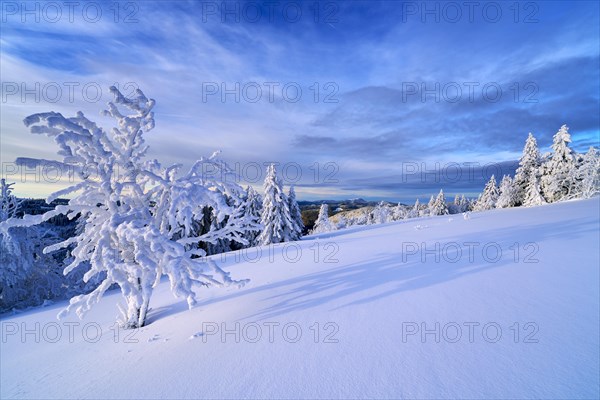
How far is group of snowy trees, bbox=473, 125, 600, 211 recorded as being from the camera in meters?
25.4

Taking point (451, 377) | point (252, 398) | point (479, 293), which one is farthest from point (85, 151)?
point (479, 293)

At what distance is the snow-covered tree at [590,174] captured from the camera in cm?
2434

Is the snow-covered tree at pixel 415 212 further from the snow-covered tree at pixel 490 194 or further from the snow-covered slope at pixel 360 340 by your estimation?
the snow-covered slope at pixel 360 340

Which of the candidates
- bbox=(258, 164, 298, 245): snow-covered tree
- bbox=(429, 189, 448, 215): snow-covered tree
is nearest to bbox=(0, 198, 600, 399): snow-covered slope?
bbox=(258, 164, 298, 245): snow-covered tree

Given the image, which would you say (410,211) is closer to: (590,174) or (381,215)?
(381,215)

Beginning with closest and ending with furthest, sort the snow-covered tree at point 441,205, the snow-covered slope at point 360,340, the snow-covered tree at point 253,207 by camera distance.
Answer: the snow-covered slope at point 360,340
the snow-covered tree at point 253,207
the snow-covered tree at point 441,205

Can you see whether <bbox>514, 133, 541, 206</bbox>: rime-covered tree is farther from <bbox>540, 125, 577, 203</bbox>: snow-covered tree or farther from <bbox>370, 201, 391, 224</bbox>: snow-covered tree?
<bbox>370, 201, 391, 224</bbox>: snow-covered tree

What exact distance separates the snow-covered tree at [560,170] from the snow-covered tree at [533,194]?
1.13 m

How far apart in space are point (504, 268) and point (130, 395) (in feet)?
21.7

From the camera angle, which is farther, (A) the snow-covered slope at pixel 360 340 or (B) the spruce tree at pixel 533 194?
(B) the spruce tree at pixel 533 194

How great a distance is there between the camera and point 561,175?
30125 mm

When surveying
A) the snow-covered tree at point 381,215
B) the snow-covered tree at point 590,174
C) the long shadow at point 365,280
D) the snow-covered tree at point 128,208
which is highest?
the snow-covered tree at point 590,174

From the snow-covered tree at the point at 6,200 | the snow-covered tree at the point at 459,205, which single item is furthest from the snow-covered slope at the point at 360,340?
the snow-covered tree at the point at 459,205

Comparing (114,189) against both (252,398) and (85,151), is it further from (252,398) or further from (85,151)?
(252,398)
